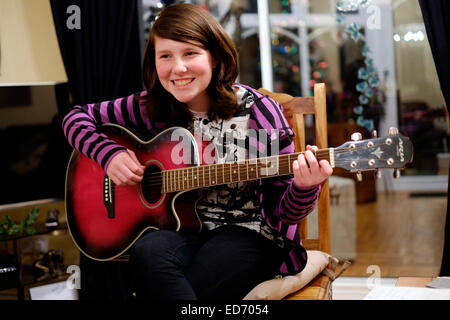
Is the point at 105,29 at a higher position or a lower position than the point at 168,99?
higher

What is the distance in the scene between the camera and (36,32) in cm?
250

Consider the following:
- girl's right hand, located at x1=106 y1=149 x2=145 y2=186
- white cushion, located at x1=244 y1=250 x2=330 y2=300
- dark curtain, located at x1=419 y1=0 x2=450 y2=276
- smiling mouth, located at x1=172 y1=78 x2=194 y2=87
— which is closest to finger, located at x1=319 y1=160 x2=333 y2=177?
white cushion, located at x1=244 y1=250 x2=330 y2=300

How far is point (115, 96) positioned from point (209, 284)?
131 cm

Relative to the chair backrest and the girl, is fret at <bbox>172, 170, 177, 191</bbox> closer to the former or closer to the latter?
the girl

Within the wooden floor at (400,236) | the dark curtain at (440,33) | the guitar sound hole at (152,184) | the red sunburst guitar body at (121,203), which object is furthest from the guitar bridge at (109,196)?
the wooden floor at (400,236)

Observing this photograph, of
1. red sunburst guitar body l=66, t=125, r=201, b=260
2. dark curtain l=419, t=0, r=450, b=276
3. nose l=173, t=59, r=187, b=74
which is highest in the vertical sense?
dark curtain l=419, t=0, r=450, b=276

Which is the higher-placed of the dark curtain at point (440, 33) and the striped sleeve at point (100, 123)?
the dark curtain at point (440, 33)

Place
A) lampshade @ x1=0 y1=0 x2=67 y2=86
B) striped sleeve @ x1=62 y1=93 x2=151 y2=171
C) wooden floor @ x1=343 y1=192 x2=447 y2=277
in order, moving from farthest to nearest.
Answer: wooden floor @ x1=343 y1=192 x2=447 y2=277
lampshade @ x1=0 y1=0 x2=67 y2=86
striped sleeve @ x1=62 y1=93 x2=151 y2=171

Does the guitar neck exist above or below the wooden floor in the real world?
above

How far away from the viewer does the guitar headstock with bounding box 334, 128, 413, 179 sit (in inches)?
46.3

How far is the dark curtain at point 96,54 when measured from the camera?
231 cm

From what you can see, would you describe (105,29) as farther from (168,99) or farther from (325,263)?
(325,263)

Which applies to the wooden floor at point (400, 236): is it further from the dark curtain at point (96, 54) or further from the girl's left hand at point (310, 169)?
the girl's left hand at point (310, 169)

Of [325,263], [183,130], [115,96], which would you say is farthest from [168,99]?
[115,96]
